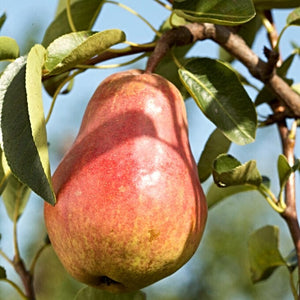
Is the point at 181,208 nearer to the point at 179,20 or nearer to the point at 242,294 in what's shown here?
the point at 179,20

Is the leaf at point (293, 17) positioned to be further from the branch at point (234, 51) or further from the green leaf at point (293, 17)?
the branch at point (234, 51)

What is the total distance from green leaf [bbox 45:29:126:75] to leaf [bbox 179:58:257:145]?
15 cm

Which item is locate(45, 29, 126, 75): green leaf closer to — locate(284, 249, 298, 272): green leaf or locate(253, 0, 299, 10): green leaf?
locate(253, 0, 299, 10): green leaf

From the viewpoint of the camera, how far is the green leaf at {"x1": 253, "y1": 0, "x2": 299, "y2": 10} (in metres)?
1.25

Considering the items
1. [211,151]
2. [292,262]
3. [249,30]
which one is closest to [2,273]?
[211,151]

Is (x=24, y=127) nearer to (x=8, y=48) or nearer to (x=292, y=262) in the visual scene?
(x=8, y=48)

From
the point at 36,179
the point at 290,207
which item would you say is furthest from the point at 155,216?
the point at 290,207

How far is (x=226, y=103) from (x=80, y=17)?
37 centimetres

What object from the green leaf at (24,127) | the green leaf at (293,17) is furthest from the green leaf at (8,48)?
the green leaf at (293,17)

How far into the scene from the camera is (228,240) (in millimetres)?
3760

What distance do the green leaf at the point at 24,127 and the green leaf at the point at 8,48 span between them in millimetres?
88

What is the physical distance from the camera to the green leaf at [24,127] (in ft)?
2.67

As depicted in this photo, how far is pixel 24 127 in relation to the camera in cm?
85

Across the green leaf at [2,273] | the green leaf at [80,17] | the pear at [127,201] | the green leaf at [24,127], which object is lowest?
the green leaf at [2,273]
